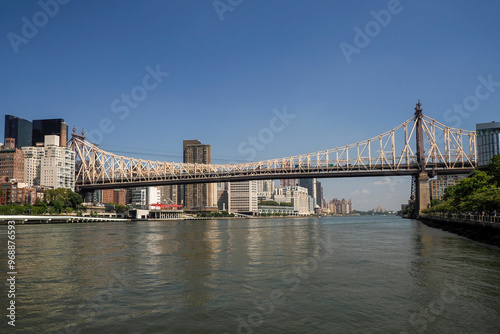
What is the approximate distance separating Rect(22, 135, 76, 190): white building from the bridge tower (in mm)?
133700

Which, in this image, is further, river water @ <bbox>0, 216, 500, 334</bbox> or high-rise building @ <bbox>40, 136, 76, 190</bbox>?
high-rise building @ <bbox>40, 136, 76, 190</bbox>

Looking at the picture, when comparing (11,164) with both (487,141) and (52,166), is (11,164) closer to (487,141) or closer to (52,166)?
(52,166)

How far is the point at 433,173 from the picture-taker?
3720 inches

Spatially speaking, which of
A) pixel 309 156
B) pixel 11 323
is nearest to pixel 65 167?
pixel 309 156

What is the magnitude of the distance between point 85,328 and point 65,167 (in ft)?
600

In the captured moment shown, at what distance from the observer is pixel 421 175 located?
93.8 m

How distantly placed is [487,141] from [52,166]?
17525 cm

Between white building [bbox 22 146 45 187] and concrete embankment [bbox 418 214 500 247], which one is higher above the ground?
white building [bbox 22 146 45 187]

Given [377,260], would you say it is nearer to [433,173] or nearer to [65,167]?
[433,173]

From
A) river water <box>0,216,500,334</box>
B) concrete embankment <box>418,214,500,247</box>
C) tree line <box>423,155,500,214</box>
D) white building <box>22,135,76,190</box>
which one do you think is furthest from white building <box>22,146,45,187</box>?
river water <box>0,216,500,334</box>

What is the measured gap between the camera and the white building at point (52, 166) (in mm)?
171625

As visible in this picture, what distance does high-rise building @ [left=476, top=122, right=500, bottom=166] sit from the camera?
14812cm

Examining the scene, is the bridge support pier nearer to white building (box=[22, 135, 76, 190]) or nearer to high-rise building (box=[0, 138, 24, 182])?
white building (box=[22, 135, 76, 190])

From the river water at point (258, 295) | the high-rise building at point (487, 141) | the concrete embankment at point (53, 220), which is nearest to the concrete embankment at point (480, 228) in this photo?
the river water at point (258, 295)
